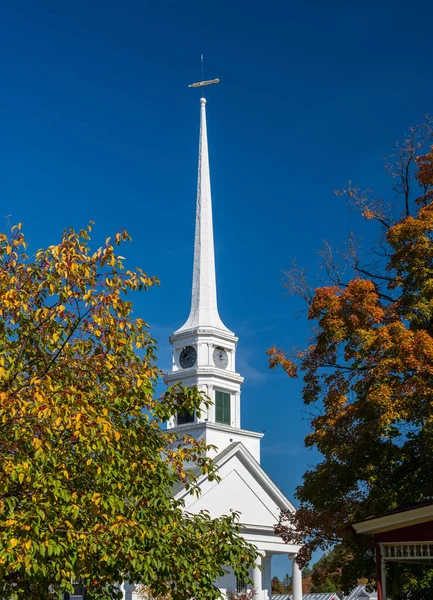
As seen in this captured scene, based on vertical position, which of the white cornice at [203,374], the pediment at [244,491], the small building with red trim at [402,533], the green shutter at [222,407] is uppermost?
the white cornice at [203,374]

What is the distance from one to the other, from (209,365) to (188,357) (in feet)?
5.68

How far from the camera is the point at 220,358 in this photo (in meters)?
51.7

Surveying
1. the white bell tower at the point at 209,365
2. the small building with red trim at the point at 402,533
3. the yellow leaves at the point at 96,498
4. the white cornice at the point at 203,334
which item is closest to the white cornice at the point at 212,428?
the white bell tower at the point at 209,365

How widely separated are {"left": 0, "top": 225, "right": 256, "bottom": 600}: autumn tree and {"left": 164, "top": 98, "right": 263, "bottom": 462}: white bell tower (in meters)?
33.8

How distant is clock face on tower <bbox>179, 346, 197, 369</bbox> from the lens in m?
51.1

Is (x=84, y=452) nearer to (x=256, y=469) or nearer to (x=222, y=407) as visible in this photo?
(x=256, y=469)

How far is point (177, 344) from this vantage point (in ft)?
171

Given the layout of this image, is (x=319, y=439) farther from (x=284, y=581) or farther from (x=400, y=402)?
(x=284, y=581)

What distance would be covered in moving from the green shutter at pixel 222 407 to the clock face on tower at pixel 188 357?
95.1 inches

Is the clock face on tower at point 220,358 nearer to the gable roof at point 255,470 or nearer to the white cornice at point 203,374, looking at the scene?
the white cornice at point 203,374

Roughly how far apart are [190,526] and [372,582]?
10738 mm

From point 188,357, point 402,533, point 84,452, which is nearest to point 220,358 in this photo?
point 188,357

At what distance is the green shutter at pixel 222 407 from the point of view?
50.5 m

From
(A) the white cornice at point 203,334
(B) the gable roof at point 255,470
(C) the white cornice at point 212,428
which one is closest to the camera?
(B) the gable roof at point 255,470
